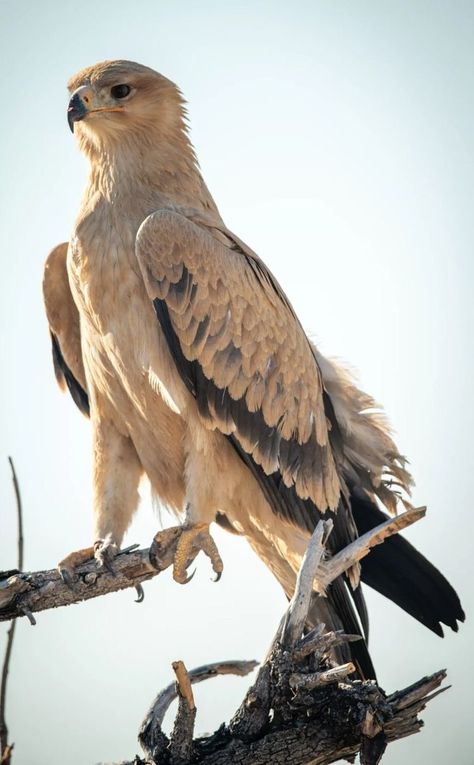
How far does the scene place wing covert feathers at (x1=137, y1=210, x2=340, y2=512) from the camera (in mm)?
5957

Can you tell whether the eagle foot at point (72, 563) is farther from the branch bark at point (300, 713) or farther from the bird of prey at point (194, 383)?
the branch bark at point (300, 713)

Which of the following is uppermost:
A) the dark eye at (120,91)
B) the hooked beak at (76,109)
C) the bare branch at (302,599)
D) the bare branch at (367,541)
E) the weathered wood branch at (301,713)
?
the dark eye at (120,91)

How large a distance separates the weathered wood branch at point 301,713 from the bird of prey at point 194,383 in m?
1.03

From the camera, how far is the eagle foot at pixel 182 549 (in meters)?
5.65

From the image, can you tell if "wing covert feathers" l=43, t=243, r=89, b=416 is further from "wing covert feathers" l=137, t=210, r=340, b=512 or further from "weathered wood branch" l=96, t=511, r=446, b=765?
"weathered wood branch" l=96, t=511, r=446, b=765

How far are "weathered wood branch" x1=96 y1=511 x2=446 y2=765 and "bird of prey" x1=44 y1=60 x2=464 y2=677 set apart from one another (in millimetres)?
1026

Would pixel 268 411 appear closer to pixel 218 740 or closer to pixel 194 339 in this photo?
pixel 194 339

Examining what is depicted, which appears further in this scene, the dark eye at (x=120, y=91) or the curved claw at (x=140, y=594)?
the dark eye at (x=120, y=91)

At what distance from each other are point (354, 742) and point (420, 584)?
138 centimetres

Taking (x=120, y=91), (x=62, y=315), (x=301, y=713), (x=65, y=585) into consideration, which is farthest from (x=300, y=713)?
(x=120, y=91)

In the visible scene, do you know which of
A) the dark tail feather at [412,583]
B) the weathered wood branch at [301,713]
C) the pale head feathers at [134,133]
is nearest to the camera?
the weathered wood branch at [301,713]

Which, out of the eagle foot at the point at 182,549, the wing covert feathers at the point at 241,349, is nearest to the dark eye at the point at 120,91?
the wing covert feathers at the point at 241,349

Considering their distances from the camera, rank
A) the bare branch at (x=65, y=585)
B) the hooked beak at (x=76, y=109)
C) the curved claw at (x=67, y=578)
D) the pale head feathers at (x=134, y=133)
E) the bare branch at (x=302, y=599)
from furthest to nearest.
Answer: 1. the pale head feathers at (x=134, y=133)
2. the hooked beak at (x=76, y=109)
3. the curved claw at (x=67, y=578)
4. the bare branch at (x=65, y=585)
5. the bare branch at (x=302, y=599)

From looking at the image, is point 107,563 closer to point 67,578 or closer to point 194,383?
point 67,578
